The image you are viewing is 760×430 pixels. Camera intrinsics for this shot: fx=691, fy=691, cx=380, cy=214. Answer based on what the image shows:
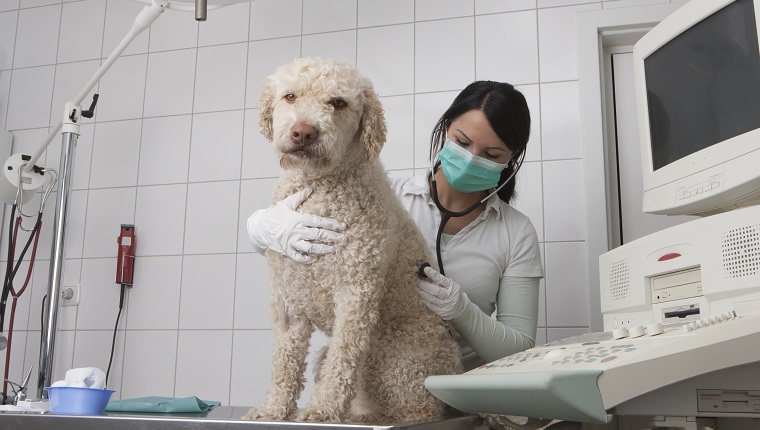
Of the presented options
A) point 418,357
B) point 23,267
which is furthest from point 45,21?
point 418,357

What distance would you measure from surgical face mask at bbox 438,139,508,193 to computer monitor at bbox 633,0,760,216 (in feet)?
1.17

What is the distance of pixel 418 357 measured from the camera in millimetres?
1324

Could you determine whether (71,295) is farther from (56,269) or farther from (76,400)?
(76,400)

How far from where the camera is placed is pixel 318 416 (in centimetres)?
115

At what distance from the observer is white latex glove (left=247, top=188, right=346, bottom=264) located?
1.25 m

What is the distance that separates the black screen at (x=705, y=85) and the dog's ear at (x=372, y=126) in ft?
2.07

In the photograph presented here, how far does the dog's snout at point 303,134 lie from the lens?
3.95 feet

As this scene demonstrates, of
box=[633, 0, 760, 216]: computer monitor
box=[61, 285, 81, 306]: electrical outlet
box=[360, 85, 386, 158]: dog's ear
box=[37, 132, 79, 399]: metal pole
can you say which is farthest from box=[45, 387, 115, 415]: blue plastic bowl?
box=[61, 285, 81, 306]: electrical outlet

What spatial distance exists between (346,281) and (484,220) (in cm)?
68

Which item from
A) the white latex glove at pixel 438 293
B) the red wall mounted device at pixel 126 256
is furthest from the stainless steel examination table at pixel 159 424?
the red wall mounted device at pixel 126 256

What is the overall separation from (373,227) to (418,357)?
266mm

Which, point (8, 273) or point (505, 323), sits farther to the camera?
point (8, 273)

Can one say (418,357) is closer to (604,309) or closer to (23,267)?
(604,309)

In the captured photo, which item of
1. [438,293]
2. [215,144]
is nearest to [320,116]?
[438,293]
